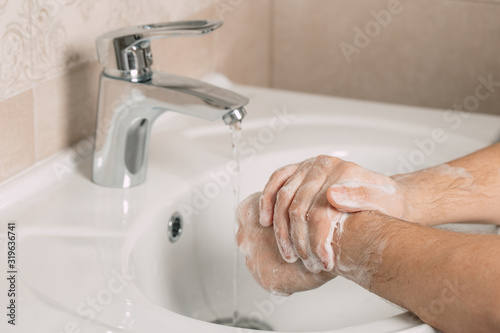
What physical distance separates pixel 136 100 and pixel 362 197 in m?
0.28

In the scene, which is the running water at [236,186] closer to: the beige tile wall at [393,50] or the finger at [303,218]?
the finger at [303,218]

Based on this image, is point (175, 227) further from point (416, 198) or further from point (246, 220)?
point (416, 198)

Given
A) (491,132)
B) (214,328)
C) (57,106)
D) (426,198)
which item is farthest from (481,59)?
(214,328)


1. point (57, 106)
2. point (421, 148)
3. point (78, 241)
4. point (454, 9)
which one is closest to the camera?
point (78, 241)

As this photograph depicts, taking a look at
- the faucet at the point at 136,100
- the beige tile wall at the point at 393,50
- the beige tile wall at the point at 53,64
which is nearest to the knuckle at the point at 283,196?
the faucet at the point at 136,100

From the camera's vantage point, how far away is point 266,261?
73 centimetres

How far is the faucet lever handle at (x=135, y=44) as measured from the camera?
0.73 m

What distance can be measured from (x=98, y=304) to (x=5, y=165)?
238 millimetres

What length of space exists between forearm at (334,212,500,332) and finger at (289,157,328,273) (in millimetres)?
34

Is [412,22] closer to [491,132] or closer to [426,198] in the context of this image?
[491,132]

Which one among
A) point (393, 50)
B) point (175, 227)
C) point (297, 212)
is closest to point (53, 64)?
point (175, 227)

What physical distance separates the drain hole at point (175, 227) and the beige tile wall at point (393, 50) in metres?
0.72

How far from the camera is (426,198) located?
757 mm

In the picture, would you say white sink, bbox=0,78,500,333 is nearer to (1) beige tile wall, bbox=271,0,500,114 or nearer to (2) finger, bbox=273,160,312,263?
(2) finger, bbox=273,160,312,263
